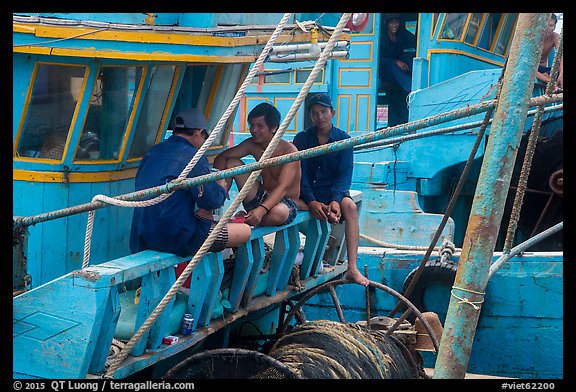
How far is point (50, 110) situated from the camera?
15.8ft

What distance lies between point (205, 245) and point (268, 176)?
175 centimetres

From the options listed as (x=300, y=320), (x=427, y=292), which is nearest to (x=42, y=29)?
(x=300, y=320)

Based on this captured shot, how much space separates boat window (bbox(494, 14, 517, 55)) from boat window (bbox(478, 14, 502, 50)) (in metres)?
0.20

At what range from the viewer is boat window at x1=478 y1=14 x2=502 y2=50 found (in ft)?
39.1

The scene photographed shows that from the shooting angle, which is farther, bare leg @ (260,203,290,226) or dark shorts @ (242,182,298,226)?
dark shorts @ (242,182,298,226)

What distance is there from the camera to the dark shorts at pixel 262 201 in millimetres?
5480

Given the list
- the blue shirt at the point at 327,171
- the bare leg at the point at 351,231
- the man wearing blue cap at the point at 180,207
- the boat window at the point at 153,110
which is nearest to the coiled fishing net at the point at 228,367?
the man wearing blue cap at the point at 180,207

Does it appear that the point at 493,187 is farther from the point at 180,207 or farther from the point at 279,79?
the point at 279,79

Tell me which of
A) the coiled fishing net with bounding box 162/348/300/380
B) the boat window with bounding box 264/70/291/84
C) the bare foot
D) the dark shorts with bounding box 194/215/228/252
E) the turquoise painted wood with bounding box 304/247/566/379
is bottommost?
the turquoise painted wood with bounding box 304/247/566/379

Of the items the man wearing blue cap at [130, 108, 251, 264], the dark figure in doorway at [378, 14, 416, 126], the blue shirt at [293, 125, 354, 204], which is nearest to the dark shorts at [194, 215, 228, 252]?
the man wearing blue cap at [130, 108, 251, 264]

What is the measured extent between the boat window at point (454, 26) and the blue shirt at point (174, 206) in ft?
24.7

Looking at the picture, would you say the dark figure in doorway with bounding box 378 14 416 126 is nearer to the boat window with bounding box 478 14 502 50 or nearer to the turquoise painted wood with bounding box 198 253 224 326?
the boat window with bounding box 478 14 502 50

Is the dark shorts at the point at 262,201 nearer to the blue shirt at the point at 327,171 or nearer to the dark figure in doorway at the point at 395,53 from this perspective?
the blue shirt at the point at 327,171

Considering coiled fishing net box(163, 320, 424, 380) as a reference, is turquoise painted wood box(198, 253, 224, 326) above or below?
above
